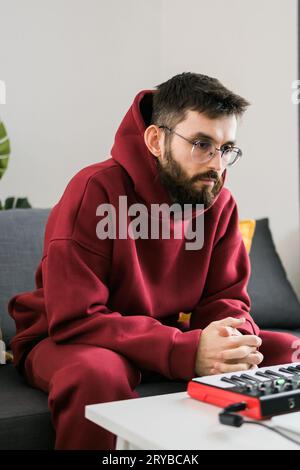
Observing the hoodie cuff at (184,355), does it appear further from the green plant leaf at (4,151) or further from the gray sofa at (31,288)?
the green plant leaf at (4,151)

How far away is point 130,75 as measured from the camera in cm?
296

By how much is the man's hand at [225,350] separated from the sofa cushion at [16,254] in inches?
27.5

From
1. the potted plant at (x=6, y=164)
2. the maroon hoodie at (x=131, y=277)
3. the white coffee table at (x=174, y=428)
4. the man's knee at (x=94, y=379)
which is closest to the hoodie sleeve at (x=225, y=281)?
the maroon hoodie at (x=131, y=277)

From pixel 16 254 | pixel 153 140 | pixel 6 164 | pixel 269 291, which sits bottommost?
pixel 269 291

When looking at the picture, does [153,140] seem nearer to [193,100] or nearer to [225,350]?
[193,100]

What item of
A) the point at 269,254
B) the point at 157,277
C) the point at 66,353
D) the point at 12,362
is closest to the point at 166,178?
the point at 157,277

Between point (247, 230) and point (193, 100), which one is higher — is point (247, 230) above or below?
below

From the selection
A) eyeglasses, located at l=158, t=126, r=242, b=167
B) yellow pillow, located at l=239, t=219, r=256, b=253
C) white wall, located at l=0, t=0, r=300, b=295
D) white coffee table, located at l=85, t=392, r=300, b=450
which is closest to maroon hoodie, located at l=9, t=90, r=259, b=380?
eyeglasses, located at l=158, t=126, r=242, b=167

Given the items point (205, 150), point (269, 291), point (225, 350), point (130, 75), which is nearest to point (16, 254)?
point (205, 150)

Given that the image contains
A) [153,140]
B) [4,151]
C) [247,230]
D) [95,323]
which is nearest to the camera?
[95,323]

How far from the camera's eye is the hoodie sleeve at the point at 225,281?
1.71 metres

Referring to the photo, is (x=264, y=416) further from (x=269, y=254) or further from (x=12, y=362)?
(x=269, y=254)

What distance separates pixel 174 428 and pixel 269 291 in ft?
4.94
